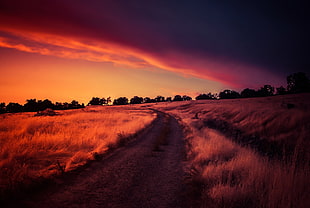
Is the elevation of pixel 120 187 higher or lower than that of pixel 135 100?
lower

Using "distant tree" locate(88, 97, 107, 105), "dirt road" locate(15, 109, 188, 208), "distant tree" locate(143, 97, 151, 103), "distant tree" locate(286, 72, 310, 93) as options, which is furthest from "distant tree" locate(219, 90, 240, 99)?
"dirt road" locate(15, 109, 188, 208)

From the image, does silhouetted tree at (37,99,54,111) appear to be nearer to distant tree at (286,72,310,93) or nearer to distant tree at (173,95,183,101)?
distant tree at (173,95,183,101)

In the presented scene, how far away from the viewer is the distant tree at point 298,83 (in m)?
71.4

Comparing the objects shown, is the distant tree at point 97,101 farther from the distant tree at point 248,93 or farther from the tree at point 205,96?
the distant tree at point 248,93

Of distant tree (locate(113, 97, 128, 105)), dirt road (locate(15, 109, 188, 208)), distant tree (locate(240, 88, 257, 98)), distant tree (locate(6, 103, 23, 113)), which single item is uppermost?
distant tree (locate(240, 88, 257, 98))

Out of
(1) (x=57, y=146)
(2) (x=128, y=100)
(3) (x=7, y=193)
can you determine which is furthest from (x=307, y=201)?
(2) (x=128, y=100)

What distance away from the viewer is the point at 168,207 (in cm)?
393

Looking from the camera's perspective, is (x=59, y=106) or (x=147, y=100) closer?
(x=59, y=106)

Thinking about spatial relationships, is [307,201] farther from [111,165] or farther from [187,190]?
[111,165]

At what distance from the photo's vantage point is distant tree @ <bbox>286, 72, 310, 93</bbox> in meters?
71.4

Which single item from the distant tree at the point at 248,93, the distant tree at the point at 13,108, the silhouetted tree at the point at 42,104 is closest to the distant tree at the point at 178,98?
the distant tree at the point at 248,93

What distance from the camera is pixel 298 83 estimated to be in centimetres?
7394

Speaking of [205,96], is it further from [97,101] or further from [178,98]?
[97,101]

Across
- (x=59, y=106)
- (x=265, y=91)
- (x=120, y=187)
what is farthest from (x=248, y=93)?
(x=120, y=187)
